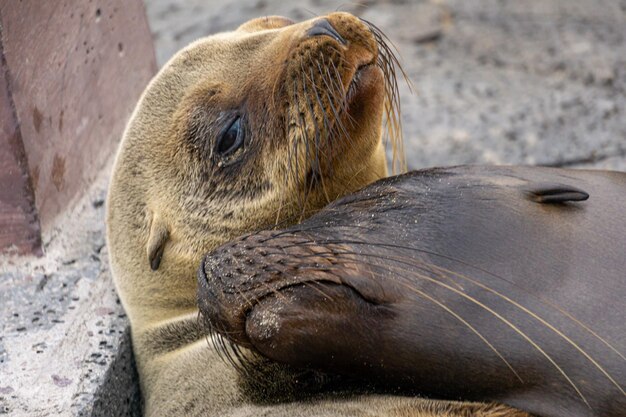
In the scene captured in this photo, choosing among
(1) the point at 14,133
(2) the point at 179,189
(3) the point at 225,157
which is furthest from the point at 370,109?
(1) the point at 14,133

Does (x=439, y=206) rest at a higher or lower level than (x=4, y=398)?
higher

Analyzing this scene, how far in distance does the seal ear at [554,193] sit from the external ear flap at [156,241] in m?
1.33

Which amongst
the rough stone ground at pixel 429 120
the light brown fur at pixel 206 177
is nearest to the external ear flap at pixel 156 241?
the light brown fur at pixel 206 177

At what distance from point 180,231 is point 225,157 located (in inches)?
12.8

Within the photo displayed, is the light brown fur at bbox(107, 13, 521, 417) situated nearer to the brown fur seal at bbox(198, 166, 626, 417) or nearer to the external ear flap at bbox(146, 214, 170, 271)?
the external ear flap at bbox(146, 214, 170, 271)

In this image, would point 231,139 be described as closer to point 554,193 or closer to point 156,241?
point 156,241

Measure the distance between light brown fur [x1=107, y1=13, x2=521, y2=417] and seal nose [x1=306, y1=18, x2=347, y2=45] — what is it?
32 mm

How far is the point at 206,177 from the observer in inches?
141

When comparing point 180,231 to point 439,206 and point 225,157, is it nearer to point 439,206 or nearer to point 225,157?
point 225,157

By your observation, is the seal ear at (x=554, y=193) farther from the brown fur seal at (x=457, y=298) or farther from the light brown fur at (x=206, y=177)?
the light brown fur at (x=206, y=177)

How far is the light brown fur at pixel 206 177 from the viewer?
131 inches

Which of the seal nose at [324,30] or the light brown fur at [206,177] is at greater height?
the seal nose at [324,30]

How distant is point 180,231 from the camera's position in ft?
12.0

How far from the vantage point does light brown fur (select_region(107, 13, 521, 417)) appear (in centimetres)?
333
